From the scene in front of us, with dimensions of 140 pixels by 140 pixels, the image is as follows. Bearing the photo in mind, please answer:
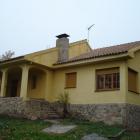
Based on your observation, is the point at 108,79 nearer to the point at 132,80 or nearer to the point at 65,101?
the point at 132,80

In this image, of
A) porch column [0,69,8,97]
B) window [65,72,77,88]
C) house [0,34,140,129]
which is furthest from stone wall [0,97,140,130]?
window [65,72,77,88]

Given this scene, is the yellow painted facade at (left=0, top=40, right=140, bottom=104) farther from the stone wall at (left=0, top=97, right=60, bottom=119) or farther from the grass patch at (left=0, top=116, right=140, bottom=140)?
the grass patch at (left=0, top=116, right=140, bottom=140)

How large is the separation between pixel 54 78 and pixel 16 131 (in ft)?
27.3

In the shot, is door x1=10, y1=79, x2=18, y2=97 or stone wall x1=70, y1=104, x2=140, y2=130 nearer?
stone wall x1=70, y1=104, x2=140, y2=130

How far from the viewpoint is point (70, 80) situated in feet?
61.7

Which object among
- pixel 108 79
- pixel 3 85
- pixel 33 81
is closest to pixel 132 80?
pixel 108 79

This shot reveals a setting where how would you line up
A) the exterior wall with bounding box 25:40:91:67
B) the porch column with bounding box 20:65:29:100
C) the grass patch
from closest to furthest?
the grass patch < the porch column with bounding box 20:65:29:100 < the exterior wall with bounding box 25:40:91:67

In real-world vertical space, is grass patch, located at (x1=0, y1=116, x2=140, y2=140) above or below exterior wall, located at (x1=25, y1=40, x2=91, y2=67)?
below

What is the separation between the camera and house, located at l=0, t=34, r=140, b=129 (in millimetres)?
15719

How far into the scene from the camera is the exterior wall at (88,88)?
51.6 ft

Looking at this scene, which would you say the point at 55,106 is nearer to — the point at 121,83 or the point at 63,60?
the point at 63,60

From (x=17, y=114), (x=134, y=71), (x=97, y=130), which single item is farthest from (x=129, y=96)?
(x=17, y=114)

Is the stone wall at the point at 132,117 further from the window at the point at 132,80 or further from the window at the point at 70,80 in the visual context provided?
the window at the point at 70,80

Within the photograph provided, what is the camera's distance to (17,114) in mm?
17156
